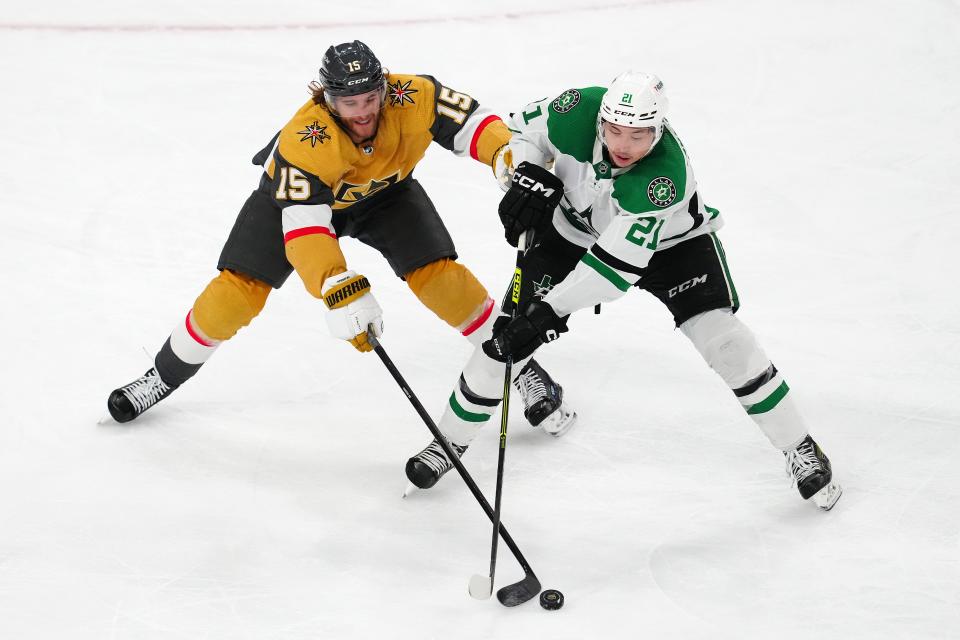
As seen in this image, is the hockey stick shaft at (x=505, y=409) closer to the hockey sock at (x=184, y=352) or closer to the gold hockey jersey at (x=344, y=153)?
the gold hockey jersey at (x=344, y=153)

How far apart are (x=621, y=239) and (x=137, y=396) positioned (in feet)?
5.44

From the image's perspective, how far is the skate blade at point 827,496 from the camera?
9.73 ft

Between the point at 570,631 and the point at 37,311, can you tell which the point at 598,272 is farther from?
the point at 37,311

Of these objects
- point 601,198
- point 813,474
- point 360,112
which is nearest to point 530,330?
point 601,198

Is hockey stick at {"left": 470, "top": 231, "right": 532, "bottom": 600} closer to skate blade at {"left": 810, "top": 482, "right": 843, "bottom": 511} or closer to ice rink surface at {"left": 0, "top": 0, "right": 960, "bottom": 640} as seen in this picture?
ice rink surface at {"left": 0, "top": 0, "right": 960, "bottom": 640}

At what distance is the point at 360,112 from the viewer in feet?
9.49

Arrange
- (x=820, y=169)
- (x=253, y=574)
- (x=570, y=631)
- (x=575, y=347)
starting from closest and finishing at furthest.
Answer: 1. (x=570, y=631)
2. (x=253, y=574)
3. (x=575, y=347)
4. (x=820, y=169)

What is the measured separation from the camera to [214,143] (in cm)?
502

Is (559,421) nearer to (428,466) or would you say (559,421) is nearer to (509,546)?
(428,466)

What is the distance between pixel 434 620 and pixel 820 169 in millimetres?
3076

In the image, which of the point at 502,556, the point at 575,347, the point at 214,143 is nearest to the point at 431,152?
the point at 214,143

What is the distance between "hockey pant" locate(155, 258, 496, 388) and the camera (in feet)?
10.4

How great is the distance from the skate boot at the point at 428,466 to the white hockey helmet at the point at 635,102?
103cm

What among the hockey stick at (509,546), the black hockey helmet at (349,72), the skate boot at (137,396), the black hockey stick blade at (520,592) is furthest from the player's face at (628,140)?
the skate boot at (137,396)
